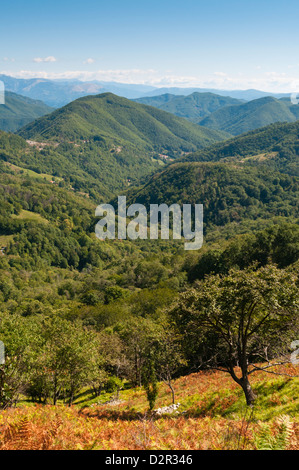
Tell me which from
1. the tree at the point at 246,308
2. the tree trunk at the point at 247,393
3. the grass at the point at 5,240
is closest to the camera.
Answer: the tree at the point at 246,308

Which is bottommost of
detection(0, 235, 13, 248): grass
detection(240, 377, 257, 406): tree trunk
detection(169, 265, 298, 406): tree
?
detection(0, 235, 13, 248): grass

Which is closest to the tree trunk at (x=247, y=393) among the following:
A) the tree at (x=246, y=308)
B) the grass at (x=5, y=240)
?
the tree at (x=246, y=308)

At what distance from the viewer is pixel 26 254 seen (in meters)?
171

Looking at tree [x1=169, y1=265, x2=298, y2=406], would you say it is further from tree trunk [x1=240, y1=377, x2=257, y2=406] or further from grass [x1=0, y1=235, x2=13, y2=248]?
grass [x1=0, y1=235, x2=13, y2=248]

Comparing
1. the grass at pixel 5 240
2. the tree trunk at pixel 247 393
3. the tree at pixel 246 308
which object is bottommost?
the grass at pixel 5 240

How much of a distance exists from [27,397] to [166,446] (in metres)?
33.3

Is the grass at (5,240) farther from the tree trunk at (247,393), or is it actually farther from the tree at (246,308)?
the tree trunk at (247,393)

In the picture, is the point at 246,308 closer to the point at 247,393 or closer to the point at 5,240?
the point at 247,393

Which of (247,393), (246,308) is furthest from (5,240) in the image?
(246,308)

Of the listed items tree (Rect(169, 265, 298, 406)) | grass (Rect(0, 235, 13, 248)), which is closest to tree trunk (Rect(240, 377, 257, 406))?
tree (Rect(169, 265, 298, 406))

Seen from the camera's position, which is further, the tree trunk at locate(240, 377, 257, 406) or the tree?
the tree trunk at locate(240, 377, 257, 406)

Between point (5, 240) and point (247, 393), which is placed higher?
point (247, 393)
